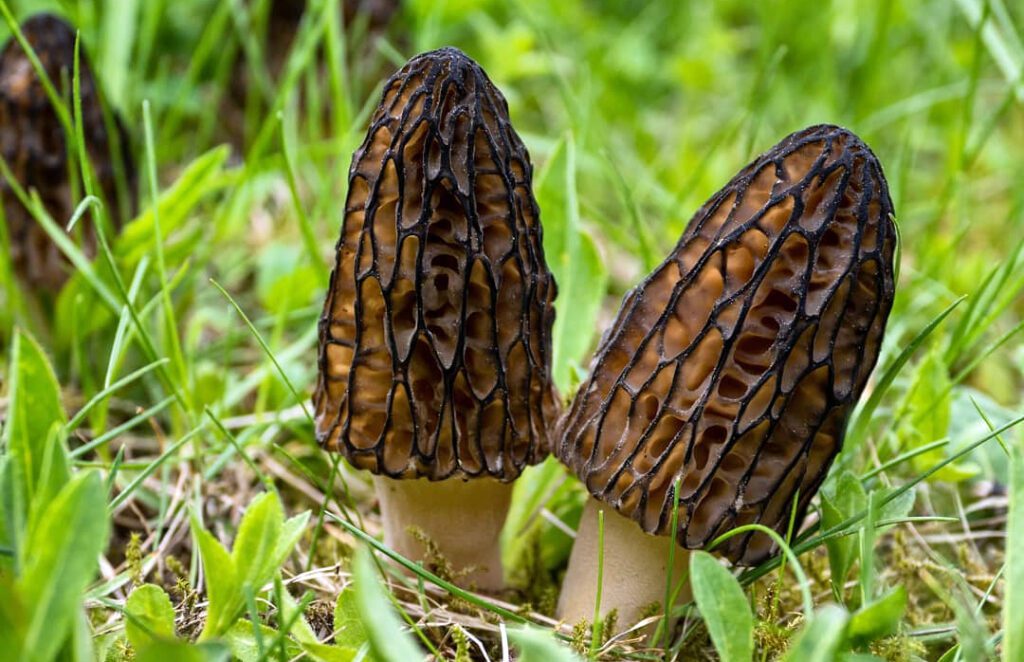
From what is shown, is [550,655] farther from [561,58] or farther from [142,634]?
[561,58]

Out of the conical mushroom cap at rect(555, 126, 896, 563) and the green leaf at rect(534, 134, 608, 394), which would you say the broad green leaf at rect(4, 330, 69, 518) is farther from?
the green leaf at rect(534, 134, 608, 394)

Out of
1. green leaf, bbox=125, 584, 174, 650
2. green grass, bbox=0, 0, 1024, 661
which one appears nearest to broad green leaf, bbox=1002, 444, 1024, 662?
green grass, bbox=0, 0, 1024, 661

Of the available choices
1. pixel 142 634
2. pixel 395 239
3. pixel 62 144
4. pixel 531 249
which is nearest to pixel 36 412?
pixel 142 634

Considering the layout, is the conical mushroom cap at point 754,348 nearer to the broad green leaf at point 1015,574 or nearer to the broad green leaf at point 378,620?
the broad green leaf at point 1015,574

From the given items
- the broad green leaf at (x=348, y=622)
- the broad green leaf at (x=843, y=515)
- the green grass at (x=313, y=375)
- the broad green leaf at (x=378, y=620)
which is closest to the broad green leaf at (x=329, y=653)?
the green grass at (x=313, y=375)

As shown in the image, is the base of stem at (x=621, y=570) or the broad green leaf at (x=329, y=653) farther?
the base of stem at (x=621, y=570)

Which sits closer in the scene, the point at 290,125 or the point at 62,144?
the point at 62,144

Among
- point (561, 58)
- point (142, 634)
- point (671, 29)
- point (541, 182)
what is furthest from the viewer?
point (671, 29)
